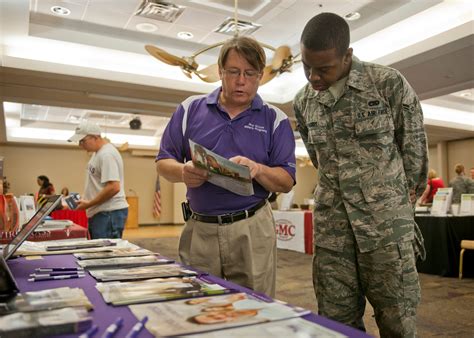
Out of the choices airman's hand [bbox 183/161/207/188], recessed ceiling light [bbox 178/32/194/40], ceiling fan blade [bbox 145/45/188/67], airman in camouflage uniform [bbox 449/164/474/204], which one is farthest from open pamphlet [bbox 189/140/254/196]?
airman in camouflage uniform [bbox 449/164/474/204]

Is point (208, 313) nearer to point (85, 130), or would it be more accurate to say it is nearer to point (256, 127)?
point (256, 127)

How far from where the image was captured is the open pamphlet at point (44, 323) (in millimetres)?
577

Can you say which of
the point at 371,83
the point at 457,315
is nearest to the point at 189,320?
the point at 371,83

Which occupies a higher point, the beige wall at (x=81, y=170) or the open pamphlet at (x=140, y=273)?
the beige wall at (x=81, y=170)

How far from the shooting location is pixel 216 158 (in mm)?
1067

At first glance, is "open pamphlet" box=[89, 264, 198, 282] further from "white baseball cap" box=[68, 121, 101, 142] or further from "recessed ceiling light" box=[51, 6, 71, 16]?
"recessed ceiling light" box=[51, 6, 71, 16]

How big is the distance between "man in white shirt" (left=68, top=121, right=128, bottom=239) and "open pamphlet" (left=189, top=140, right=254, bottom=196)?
194 centimetres

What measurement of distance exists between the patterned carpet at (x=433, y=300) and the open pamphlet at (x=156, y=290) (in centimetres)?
202

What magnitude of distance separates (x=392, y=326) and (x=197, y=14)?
4753 millimetres

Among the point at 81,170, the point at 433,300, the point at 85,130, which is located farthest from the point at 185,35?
the point at 81,170

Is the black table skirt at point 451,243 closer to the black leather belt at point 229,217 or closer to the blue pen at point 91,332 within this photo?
the black leather belt at point 229,217

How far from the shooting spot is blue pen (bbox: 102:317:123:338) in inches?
22.1

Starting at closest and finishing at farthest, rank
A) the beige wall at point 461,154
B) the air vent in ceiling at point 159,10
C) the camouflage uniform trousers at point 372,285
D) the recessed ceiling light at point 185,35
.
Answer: the camouflage uniform trousers at point 372,285, the air vent in ceiling at point 159,10, the recessed ceiling light at point 185,35, the beige wall at point 461,154

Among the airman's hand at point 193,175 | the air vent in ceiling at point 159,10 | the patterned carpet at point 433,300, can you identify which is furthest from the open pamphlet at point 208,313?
the air vent in ceiling at point 159,10
